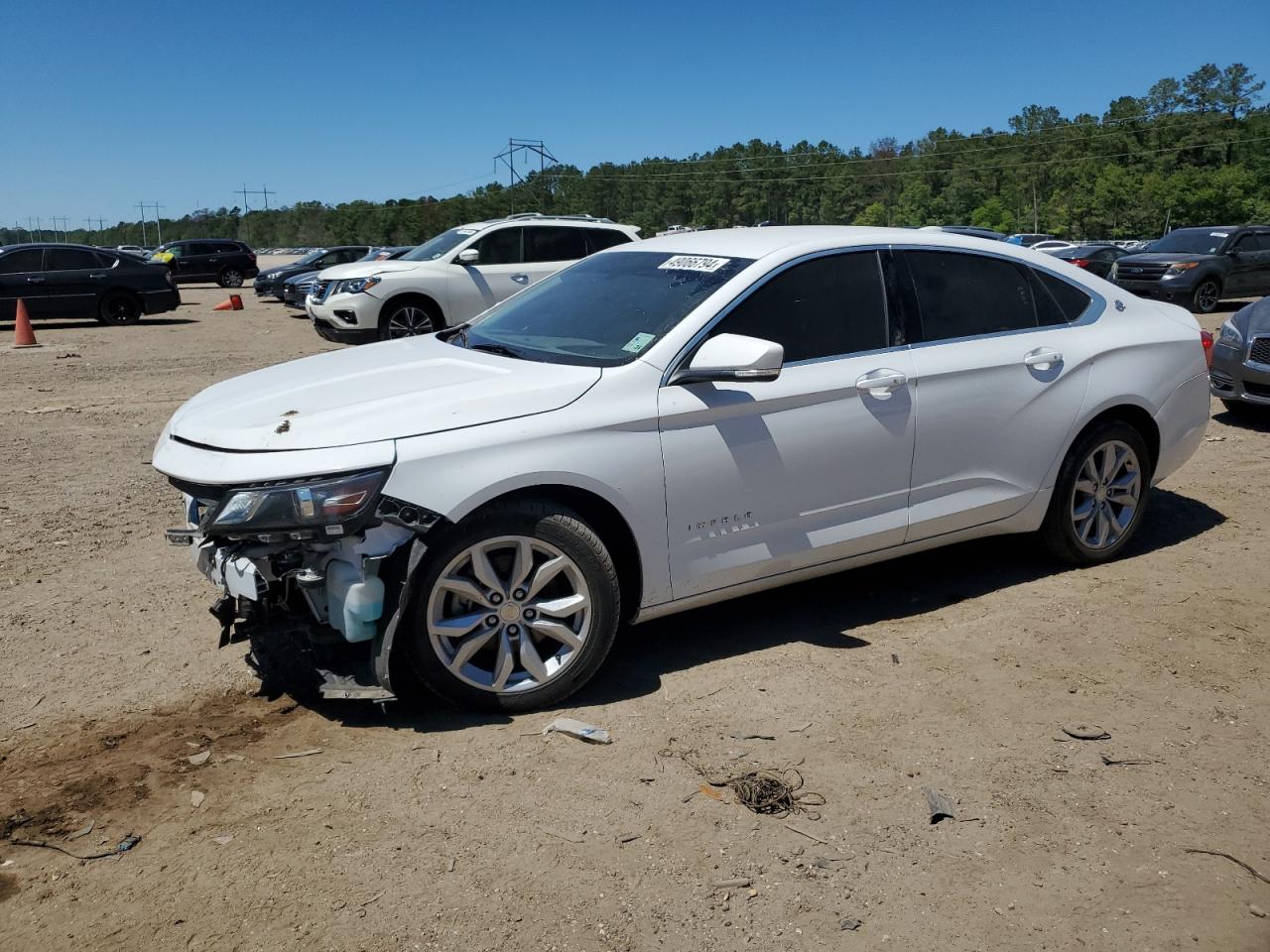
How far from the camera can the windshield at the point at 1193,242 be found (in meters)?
21.0

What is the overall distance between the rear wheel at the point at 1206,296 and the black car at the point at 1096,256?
24.3ft

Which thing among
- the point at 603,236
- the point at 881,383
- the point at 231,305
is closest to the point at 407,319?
the point at 603,236

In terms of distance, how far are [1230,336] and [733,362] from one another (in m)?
7.20

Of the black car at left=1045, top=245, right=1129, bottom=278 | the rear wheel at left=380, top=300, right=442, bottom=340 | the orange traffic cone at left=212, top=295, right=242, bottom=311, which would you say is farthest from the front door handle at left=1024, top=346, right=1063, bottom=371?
the black car at left=1045, top=245, right=1129, bottom=278

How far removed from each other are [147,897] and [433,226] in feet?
457

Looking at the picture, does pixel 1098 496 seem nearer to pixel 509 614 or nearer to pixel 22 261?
pixel 509 614

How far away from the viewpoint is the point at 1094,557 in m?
5.61

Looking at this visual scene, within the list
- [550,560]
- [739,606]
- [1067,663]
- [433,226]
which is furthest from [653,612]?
[433,226]

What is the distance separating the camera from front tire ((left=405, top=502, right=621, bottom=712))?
3.78 metres

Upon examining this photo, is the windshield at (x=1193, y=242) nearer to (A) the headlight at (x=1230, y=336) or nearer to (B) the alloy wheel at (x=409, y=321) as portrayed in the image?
(A) the headlight at (x=1230, y=336)

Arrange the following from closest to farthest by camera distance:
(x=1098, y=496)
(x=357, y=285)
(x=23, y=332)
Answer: (x=1098, y=496) → (x=357, y=285) → (x=23, y=332)

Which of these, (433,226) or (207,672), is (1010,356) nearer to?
(207,672)

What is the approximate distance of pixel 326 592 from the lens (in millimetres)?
3689

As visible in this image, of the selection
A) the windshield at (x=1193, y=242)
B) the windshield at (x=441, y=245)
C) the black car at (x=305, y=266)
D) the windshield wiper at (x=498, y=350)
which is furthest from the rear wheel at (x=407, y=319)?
the black car at (x=305, y=266)
